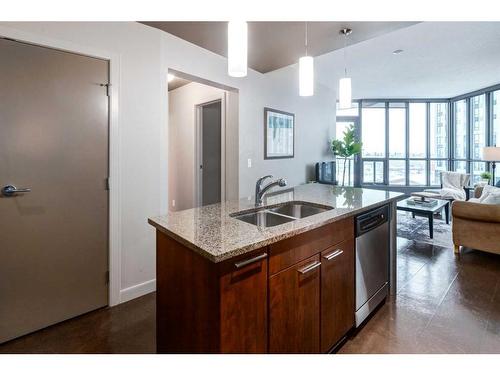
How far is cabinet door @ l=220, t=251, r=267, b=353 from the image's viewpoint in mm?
1116

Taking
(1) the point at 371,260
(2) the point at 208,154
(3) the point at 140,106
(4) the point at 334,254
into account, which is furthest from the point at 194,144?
(4) the point at 334,254

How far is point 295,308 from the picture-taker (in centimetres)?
139

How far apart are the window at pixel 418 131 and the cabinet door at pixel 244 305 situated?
7.70 m

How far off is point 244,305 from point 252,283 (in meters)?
0.09

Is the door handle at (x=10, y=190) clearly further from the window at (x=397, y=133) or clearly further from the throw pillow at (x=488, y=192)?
the window at (x=397, y=133)

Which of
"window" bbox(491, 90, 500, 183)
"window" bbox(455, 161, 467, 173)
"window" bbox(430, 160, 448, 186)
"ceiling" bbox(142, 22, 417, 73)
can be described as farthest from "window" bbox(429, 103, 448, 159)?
"ceiling" bbox(142, 22, 417, 73)

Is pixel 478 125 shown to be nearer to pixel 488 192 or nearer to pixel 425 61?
pixel 488 192

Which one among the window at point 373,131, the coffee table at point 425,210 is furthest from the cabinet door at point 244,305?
the window at point 373,131

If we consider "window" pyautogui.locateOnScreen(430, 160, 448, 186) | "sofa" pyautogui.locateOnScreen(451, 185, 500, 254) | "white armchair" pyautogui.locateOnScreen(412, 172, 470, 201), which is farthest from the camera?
"window" pyautogui.locateOnScreen(430, 160, 448, 186)

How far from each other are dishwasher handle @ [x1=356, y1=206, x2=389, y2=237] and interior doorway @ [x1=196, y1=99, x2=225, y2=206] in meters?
2.68

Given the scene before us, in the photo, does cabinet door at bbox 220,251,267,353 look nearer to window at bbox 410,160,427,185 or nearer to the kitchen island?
the kitchen island

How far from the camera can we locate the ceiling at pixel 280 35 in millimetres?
2541
